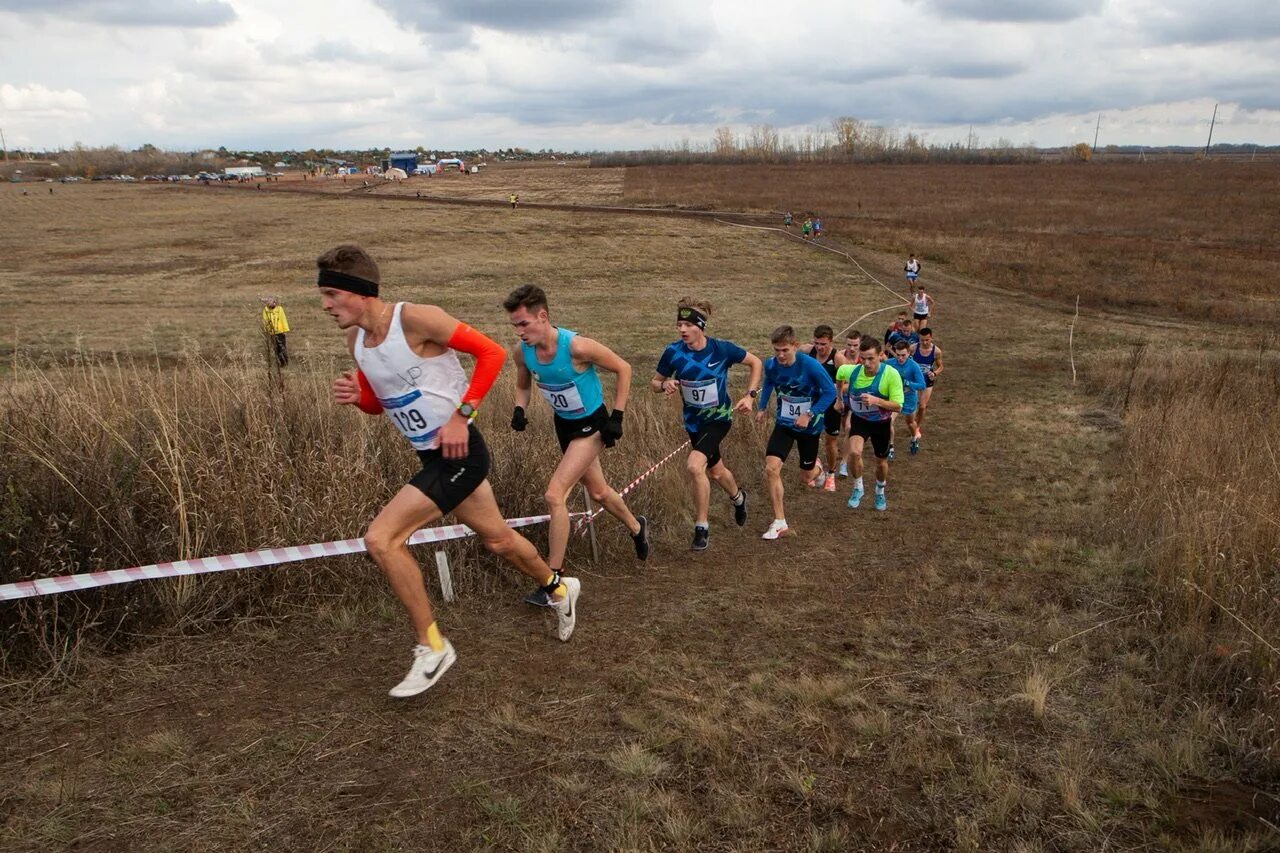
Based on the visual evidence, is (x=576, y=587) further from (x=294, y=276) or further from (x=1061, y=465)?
(x=294, y=276)

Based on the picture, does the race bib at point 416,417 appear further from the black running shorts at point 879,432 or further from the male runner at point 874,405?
the black running shorts at point 879,432

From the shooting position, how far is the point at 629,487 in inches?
272

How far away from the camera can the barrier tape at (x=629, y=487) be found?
19.9 ft

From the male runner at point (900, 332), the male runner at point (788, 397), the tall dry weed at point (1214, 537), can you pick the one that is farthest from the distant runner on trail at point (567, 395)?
the male runner at point (900, 332)

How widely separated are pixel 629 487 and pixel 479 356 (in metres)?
3.22

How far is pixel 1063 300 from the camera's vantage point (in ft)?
80.9

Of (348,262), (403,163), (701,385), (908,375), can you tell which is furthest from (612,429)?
(403,163)

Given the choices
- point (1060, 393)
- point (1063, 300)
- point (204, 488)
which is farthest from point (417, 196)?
point (204, 488)

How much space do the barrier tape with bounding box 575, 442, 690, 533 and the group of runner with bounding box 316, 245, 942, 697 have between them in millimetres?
321

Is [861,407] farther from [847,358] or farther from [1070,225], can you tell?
[1070,225]

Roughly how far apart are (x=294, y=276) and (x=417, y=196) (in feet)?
101

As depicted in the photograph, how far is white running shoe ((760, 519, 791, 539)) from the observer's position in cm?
696

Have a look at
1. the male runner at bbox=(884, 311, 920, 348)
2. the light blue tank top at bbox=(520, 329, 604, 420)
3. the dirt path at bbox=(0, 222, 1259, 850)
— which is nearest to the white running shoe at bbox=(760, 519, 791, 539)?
the dirt path at bbox=(0, 222, 1259, 850)

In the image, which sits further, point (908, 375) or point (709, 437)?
point (908, 375)
